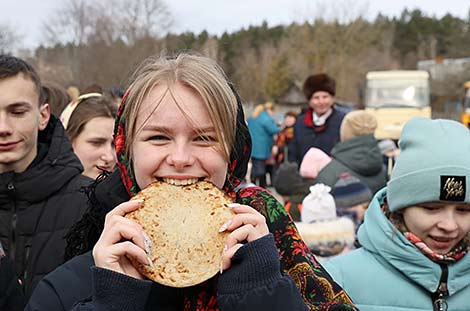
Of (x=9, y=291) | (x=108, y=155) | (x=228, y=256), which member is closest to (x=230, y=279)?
(x=228, y=256)

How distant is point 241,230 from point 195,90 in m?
0.41

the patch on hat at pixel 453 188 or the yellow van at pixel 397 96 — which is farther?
the yellow van at pixel 397 96

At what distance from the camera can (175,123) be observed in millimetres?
1726

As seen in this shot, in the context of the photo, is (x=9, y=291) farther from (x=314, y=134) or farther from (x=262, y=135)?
(x=262, y=135)

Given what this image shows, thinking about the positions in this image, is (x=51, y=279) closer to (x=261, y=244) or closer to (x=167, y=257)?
(x=167, y=257)

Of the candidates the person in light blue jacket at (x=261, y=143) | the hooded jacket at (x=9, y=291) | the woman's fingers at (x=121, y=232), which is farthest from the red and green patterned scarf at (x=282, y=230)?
the person in light blue jacket at (x=261, y=143)

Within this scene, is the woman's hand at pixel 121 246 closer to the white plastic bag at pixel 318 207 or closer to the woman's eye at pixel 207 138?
the woman's eye at pixel 207 138

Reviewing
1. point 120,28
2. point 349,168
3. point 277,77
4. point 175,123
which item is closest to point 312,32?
point 277,77

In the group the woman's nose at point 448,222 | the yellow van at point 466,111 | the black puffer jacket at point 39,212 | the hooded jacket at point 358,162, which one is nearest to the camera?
the woman's nose at point 448,222

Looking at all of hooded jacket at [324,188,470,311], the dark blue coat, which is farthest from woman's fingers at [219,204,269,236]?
the dark blue coat

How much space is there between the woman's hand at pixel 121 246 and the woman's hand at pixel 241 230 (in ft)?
0.68

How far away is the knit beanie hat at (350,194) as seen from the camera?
495 centimetres

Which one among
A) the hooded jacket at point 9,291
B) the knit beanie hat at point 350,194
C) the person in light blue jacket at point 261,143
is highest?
the hooded jacket at point 9,291

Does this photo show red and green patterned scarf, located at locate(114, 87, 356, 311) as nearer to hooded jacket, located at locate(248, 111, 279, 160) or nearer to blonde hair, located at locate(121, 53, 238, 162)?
blonde hair, located at locate(121, 53, 238, 162)
